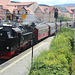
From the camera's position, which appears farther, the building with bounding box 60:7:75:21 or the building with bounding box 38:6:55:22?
the building with bounding box 60:7:75:21

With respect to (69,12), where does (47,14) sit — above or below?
below

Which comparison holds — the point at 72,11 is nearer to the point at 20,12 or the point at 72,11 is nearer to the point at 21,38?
the point at 20,12

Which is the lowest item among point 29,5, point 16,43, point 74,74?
point 74,74

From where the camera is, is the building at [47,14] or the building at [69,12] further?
the building at [69,12]

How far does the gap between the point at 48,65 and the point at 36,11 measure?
6831 centimetres

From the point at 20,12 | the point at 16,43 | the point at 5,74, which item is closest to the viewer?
the point at 5,74

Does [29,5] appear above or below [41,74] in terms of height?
above

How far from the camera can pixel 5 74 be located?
10.9 meters

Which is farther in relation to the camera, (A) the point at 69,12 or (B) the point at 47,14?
(A) the point at 69,12

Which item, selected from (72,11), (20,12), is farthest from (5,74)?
(72,11)

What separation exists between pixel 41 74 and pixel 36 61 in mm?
1173

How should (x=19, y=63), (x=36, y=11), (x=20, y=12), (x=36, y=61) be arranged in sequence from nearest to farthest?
(x=36, y=61) < (x=19, y=63) < (x=20, y=12) < (x=36, y=11)

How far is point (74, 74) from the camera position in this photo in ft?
40.3

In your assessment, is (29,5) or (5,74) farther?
(29,5)
